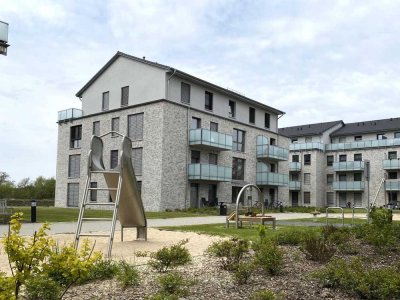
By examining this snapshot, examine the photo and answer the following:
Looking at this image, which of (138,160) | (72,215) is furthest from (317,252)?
(138,160)

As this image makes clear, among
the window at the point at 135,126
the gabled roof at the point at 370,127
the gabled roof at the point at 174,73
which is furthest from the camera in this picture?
the gabled roof at the point at 370,127

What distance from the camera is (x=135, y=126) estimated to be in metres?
33.1

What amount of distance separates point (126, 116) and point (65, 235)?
2231cm

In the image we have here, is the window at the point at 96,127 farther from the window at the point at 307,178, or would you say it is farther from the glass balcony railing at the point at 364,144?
the glass balcony railing at the point at 364,144

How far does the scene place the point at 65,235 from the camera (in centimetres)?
1195

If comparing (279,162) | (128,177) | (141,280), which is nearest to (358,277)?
(141,280)

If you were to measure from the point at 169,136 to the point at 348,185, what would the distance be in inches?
1170

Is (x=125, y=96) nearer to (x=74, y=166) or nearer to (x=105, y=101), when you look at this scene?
(x=105, y=101)

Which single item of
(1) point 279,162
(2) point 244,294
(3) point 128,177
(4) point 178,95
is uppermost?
(4) point 178,95

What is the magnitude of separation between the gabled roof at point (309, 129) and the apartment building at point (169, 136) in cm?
1929

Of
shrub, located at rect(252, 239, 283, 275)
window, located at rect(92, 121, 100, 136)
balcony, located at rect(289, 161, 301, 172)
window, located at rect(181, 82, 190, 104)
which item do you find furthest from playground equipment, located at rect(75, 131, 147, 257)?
balcony, located at rect(289, 161, 301, 172)

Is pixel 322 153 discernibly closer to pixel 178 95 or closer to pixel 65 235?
pixel 178 95

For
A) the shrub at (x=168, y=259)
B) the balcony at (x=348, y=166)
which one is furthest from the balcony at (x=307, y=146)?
the shrub at (x=168, y=259)

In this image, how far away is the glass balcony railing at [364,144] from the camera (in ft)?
169
